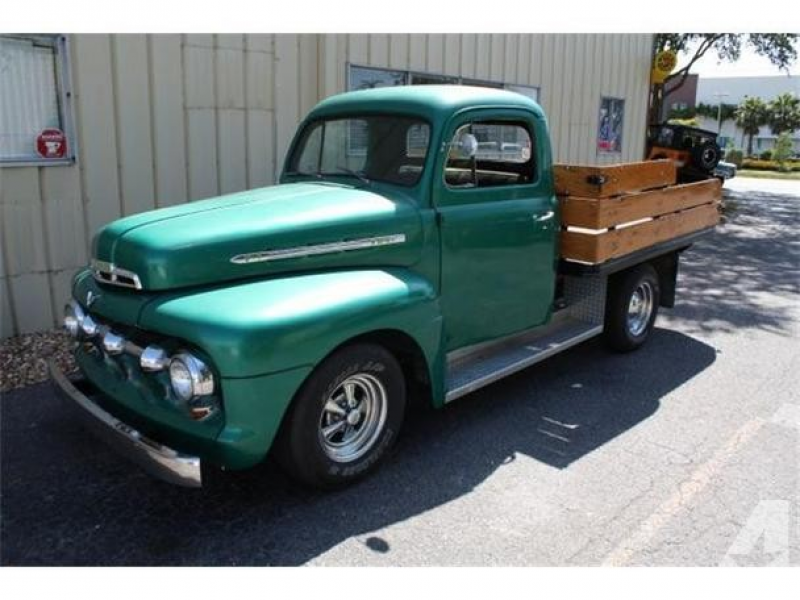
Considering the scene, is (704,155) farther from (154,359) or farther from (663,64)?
(154,359)

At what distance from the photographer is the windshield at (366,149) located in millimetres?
4223

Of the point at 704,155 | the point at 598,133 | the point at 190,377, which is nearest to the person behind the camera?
the point at 190,377

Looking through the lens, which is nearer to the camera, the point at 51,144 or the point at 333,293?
the point at 333,293

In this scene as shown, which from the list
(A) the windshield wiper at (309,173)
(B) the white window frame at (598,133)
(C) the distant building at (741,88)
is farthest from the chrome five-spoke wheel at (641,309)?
(C) the distant building at (741,88)

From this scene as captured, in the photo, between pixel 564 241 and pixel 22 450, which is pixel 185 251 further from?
pixel 564 241

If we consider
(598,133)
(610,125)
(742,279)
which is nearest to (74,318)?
(742,279)

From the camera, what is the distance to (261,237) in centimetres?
348

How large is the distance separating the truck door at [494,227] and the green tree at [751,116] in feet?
215

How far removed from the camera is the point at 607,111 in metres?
13.9

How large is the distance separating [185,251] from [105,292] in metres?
0.63

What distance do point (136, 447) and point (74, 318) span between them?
110 centimetres

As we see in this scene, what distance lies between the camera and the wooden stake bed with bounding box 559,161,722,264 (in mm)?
4957

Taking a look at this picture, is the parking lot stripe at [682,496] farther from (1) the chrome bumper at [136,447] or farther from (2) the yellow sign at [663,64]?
(2) the yellow sign at [663,64]

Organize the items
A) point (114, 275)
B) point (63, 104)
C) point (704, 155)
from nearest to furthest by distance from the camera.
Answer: point (114, 275)
point (63, 104)
point (704, 155)
